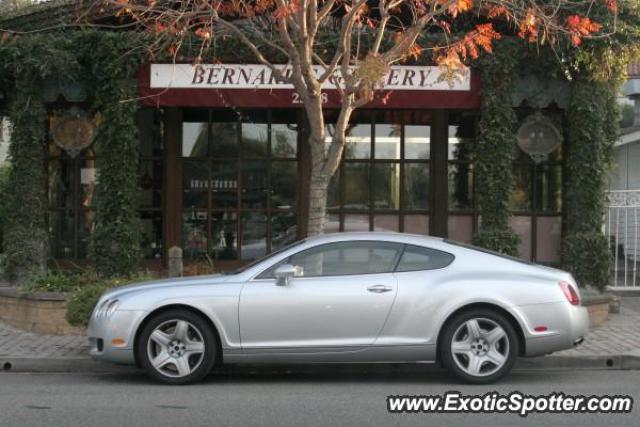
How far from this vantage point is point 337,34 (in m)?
11.4

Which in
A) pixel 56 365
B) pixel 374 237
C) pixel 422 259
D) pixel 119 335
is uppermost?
pixel 374 237

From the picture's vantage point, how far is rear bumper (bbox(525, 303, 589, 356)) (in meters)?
7.29

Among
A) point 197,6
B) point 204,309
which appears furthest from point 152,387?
point 197,6

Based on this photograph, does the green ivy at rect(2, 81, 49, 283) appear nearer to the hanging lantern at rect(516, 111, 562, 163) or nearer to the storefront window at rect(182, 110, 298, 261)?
the storefront window at rect(182, 110, 298, 261)

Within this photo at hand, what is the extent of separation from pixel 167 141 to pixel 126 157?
1.78 metres

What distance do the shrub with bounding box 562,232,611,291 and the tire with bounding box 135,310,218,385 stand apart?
621cm

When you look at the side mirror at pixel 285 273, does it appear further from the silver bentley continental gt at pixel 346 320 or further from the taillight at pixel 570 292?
the taillight at pixel 570 292

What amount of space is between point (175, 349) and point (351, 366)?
1.92m

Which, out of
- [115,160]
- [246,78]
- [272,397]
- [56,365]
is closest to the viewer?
[272,397]

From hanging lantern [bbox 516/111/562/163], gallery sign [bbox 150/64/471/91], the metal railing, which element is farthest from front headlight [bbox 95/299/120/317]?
the metal railing

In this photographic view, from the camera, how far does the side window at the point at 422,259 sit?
7473 mm

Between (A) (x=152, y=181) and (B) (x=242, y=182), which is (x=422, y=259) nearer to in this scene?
(B) (x=242, y=182)

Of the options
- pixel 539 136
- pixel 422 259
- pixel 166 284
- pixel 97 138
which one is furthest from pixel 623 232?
pixel 166 284

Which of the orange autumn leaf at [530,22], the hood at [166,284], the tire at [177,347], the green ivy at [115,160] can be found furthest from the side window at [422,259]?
the green ivy at [115,160]
